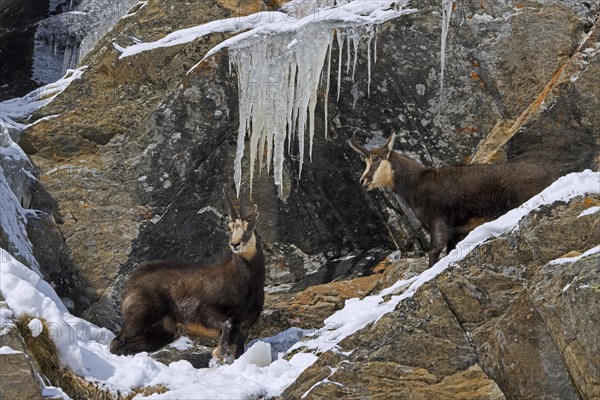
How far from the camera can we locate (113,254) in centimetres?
1277

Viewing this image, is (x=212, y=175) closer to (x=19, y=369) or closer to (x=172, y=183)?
(x=172, y=183)

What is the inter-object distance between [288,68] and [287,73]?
6 centimetres

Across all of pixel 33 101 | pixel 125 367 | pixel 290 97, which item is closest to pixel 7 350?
pixel 125 367

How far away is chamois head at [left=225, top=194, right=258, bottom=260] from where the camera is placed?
10859 mm

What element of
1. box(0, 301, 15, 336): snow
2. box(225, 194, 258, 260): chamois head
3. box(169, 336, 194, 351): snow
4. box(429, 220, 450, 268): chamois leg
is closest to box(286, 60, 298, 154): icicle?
box(225, 194, 258, 260): chamois head

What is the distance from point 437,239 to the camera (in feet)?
36.7

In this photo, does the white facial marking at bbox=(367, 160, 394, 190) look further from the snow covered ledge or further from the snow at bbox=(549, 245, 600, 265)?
the snow at bbox=(549, 245, 600, 265)

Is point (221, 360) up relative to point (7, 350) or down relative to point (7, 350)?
down

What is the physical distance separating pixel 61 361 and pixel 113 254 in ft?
14.3

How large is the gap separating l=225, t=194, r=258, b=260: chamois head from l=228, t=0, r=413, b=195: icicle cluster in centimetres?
206

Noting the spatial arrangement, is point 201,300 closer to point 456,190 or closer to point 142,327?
point 142,327

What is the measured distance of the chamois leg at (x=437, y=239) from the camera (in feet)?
36.3

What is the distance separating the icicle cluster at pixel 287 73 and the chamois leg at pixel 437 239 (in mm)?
2287

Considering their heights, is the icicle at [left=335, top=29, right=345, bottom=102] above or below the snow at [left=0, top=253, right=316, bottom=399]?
above
